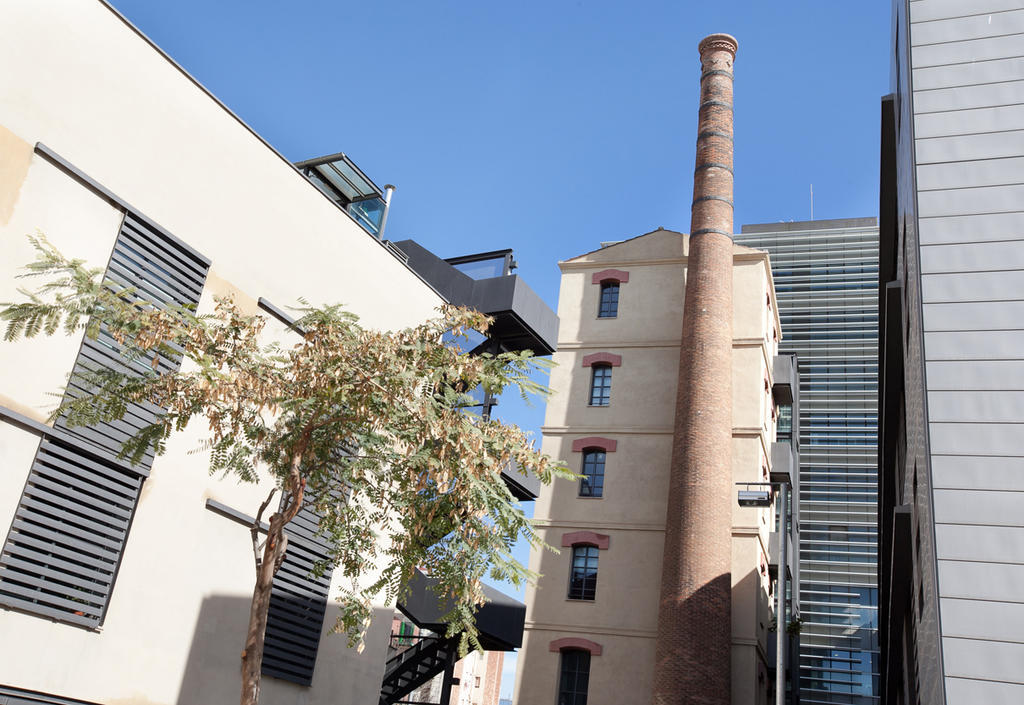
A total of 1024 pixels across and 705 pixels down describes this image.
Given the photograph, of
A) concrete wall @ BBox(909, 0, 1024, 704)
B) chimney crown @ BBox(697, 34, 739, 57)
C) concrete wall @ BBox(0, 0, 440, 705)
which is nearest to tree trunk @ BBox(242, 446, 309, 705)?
concrete wall @ BBox(0, 0, 440, 705)

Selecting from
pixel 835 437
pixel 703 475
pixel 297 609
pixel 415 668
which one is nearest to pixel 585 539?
pixel 703 475

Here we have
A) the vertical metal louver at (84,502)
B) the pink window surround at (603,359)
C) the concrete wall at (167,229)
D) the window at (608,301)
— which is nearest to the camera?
the vertical metal louver at (84,502)

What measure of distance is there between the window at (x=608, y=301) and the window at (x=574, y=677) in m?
10.7

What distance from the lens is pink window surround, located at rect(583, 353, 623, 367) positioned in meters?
29.4

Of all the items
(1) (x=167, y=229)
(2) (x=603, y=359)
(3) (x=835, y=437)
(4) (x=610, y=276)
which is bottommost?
(1) (x=167, y=229)

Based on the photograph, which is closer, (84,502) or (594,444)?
(84,502)

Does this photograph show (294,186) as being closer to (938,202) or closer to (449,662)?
(938,202)

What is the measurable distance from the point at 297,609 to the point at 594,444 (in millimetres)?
14420

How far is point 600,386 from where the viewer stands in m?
29.5

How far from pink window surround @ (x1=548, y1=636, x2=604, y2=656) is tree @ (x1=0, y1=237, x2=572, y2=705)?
16.2 meters

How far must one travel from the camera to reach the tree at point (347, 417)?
938cm

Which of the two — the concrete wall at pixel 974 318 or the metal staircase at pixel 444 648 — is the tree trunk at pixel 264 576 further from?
the metal staircase at pixel 444 648

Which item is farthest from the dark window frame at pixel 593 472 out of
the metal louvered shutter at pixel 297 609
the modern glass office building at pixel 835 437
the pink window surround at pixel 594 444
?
the modern glass office building at pixel 835 437

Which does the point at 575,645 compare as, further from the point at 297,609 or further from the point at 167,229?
the point at 167,229
